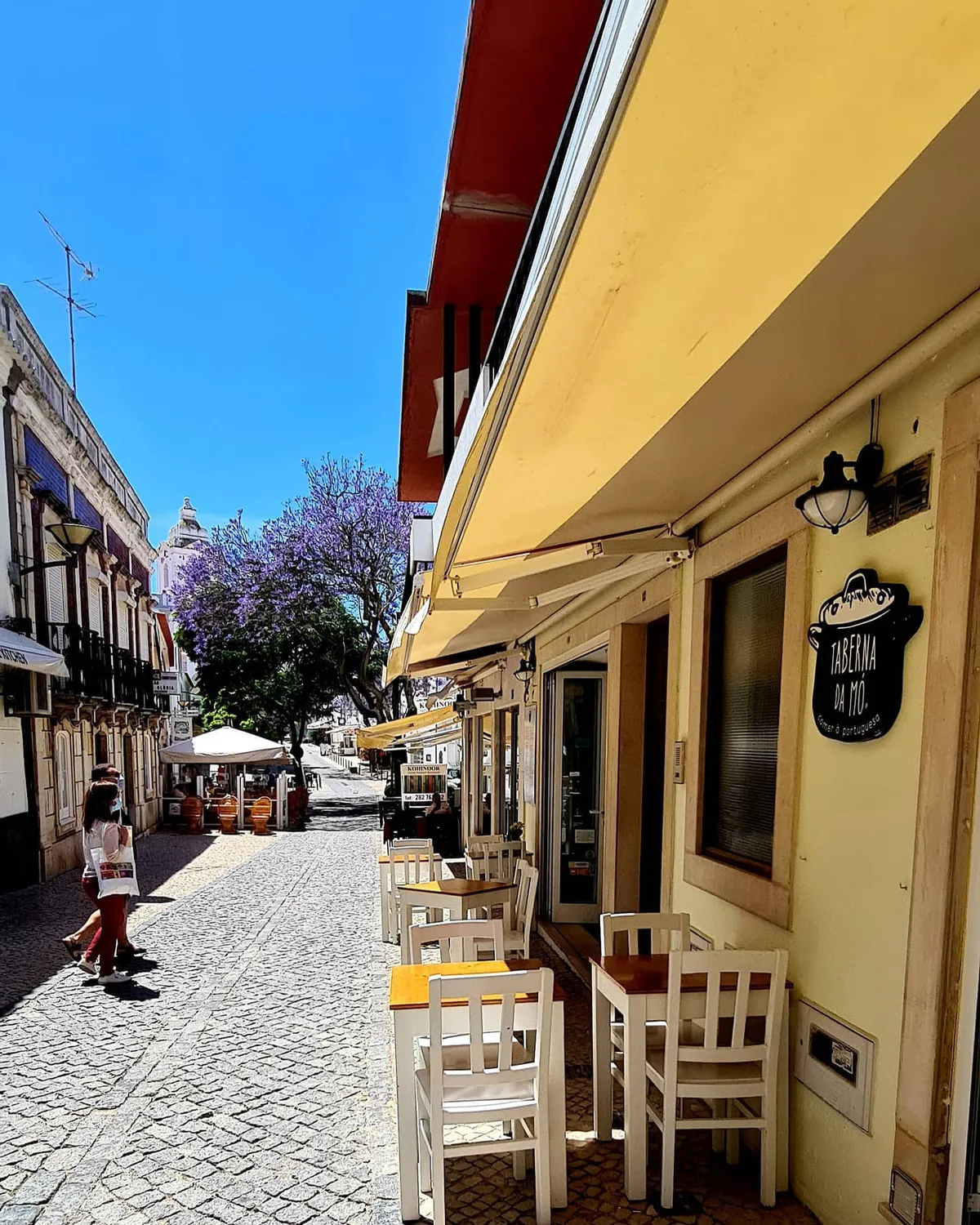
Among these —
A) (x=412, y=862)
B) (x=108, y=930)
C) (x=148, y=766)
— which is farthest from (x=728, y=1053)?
(x=148, y=766)

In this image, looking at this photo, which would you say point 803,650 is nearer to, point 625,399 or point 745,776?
point 745,776

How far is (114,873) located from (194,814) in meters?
11.9

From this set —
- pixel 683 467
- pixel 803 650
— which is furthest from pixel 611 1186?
pixel 683 467

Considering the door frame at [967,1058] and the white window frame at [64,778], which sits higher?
the door frame at [967,1058]

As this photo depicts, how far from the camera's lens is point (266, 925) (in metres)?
7.90

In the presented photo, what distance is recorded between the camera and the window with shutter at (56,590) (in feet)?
41.6

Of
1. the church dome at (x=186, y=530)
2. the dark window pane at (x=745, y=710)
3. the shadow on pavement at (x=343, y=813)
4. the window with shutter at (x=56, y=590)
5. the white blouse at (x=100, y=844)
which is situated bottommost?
the shadow on pavement at (x=343, y=813)

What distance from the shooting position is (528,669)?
340 inches

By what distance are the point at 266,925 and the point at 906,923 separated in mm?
7191

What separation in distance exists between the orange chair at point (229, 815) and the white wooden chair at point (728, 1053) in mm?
15504

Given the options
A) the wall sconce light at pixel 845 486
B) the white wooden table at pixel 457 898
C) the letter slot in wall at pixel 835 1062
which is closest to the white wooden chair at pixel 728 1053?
the letter slot in wall at pixel 835 1062

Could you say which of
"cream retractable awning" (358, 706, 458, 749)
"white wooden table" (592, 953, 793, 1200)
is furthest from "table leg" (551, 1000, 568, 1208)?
"cream retractable awning" (358, 706, 458, 749)

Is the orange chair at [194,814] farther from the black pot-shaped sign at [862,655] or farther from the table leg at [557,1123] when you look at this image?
the black pot-shaped sign at [862,655]

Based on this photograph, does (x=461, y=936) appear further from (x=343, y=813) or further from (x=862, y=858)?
(x=343, y=813)
